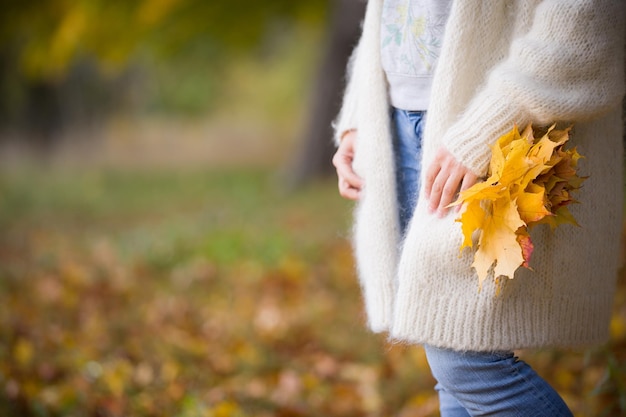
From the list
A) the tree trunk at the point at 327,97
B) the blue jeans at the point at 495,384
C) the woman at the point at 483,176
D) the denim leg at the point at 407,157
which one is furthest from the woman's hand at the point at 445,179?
the tree trunk at the point at 327,97

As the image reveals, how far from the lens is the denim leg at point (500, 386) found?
4.56 feet

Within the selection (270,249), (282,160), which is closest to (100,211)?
(270,249)

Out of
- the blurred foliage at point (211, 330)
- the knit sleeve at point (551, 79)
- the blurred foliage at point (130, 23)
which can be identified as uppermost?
the knit sleeve at point (551, 79)

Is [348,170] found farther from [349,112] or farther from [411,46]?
[411,46]

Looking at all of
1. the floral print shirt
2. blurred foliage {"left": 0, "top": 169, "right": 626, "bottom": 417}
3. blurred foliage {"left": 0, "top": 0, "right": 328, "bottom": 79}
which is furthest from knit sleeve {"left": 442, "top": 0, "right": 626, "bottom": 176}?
blurred foliage {"left": 0, "top": 0, "right": 328, "bottom": 79}

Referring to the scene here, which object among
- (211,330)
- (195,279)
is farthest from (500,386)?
(195,279)

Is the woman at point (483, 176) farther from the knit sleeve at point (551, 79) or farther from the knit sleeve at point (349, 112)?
the knit sleeve at point (349, 112)

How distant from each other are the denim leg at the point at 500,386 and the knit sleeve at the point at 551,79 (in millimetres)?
411

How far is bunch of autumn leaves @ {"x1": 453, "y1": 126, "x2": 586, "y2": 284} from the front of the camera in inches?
51.2

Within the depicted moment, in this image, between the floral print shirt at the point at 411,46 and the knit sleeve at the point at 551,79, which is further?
the floral print shirt at the point at 411,46

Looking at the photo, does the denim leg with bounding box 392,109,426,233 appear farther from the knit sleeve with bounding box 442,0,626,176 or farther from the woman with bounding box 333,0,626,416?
the knit sleeve with bounding box 442,0,626,176

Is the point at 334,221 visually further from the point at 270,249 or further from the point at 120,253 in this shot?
the point at 120,253

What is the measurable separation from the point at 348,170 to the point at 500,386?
69 centimetres

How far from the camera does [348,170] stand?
5.82ft
